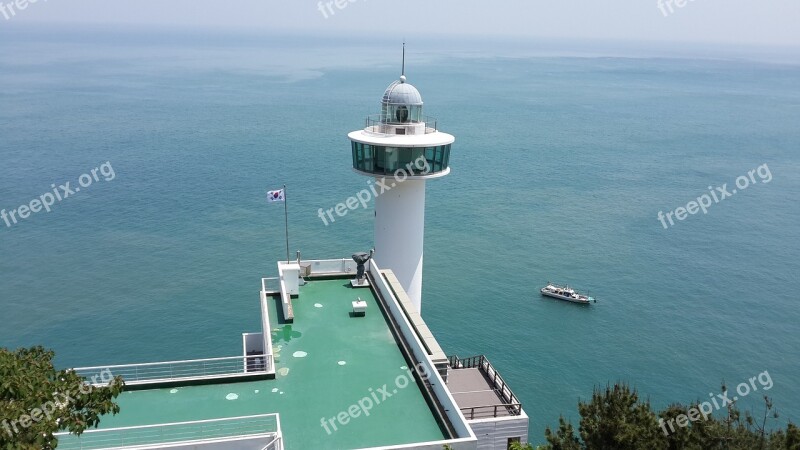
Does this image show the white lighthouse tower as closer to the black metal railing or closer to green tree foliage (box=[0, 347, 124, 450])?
the black metal railing

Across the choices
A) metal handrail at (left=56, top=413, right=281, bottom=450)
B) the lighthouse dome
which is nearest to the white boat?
the lighthouse dome

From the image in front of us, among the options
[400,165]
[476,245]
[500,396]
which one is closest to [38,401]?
[500,396]

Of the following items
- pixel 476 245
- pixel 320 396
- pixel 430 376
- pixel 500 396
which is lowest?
pixel 476 245

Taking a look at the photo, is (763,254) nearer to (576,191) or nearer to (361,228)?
(576,191)

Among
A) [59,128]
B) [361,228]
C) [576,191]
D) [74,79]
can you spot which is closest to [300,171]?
[361,228]

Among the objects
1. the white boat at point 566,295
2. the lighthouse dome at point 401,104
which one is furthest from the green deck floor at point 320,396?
the white boat at point 566,295

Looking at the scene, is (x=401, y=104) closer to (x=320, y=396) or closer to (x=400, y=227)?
(x=400, y=227)

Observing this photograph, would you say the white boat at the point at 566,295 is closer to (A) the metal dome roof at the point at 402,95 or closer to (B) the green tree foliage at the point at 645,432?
(A) the metal dome roof at the point at 402,95
